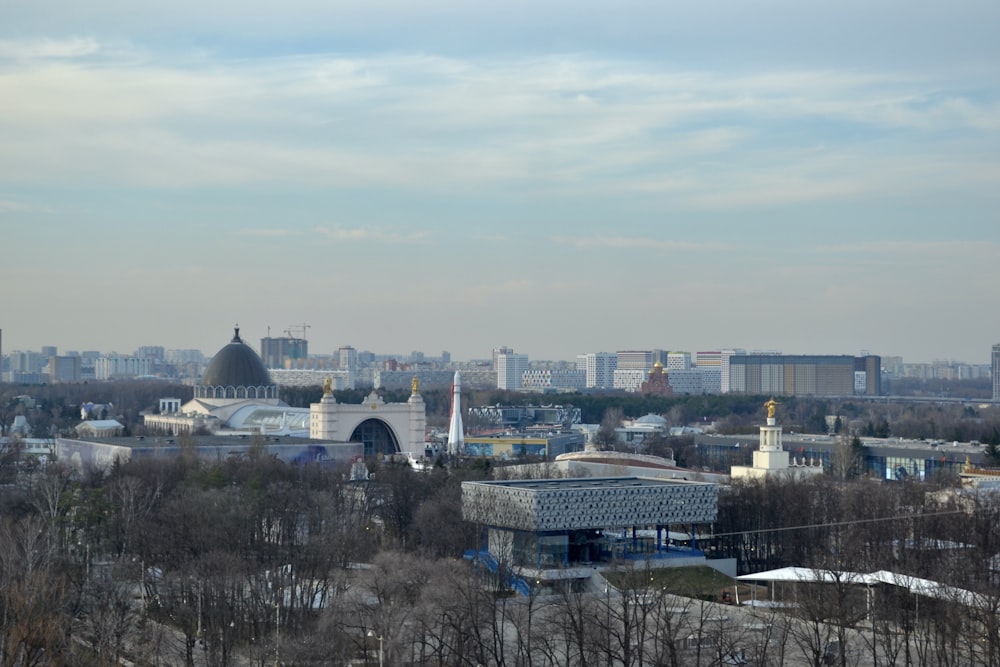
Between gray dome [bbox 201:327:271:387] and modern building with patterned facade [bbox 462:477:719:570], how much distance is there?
135ft

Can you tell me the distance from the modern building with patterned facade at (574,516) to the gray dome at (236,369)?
4123 cm

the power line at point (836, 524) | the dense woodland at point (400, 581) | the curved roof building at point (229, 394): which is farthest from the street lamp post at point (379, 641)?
the curved roof building at point (229, 394)

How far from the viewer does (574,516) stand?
38.1 m

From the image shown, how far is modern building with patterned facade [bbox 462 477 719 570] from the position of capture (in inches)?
1490

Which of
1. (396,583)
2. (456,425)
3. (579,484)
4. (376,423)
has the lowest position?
(396,583)

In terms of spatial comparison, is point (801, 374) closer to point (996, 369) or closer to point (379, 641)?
point (996, 369)

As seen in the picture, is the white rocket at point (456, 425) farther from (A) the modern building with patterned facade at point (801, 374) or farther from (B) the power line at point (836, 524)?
(A) the modern building with patterned facade at point (801, 374)

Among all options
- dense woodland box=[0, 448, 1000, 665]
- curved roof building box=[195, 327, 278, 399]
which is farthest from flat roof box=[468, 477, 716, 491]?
curved roof building box=[195, 327, 278, 399]

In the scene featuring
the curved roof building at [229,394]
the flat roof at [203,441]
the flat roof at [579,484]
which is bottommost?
the flat roof at [579,484]

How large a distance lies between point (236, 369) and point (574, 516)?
45015mm

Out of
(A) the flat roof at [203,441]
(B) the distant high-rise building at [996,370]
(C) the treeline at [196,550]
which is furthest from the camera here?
(B) the distant high-rise building at [996,370]

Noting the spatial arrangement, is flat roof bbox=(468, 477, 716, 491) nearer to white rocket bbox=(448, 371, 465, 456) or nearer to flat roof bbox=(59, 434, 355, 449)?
flat roof bbox=(59, 434, 355, 449)

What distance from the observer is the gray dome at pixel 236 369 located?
80125 mm

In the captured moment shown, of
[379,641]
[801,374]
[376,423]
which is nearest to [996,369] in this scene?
[801,374]
